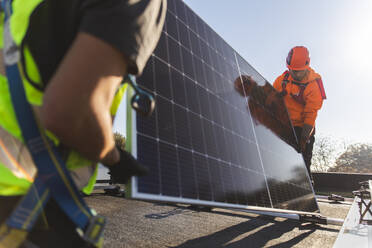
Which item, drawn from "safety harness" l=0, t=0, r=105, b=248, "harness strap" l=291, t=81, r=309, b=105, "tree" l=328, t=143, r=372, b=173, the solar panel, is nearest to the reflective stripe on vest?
"safety harness" l=0, t=0, r=105, b=248

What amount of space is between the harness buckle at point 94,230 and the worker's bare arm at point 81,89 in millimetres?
382

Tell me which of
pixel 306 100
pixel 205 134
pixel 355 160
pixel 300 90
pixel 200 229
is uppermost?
pixel 355 160

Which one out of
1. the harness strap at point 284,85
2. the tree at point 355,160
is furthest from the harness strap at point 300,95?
the tree at point 355,160

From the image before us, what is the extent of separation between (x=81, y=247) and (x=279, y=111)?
18.3ft

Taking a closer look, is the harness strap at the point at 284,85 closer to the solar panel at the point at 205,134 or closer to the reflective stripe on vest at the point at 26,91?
the solar panel at the point at 205,134

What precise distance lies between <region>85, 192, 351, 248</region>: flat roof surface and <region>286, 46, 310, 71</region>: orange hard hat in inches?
163

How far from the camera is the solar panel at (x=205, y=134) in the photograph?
2.00 meters

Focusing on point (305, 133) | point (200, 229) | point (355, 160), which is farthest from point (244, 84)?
point (355, 160)

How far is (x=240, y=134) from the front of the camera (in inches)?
145

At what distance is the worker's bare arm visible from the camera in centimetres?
81

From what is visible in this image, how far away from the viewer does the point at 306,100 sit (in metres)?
6.50

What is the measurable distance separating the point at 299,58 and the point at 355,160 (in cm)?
4373

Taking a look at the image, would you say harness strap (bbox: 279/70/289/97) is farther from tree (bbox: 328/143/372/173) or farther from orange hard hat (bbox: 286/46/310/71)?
tree (bbox: 328/143/372/173)

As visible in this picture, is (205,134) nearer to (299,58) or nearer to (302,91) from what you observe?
(302,91)
